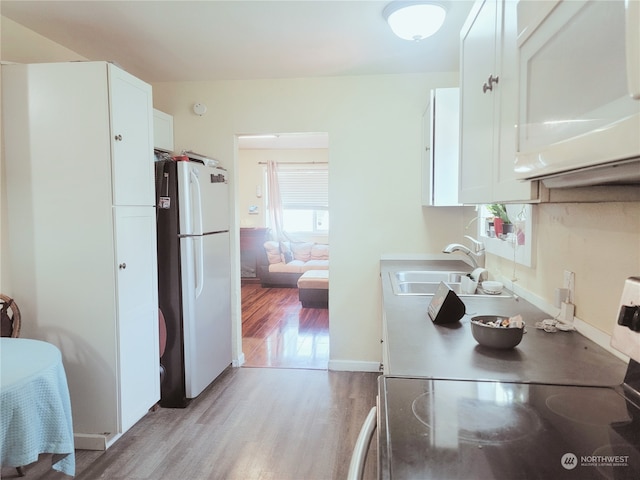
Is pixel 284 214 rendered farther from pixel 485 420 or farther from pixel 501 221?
pixel 485 420

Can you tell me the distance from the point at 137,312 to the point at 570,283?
2185mm

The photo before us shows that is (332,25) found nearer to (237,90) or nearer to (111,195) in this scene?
(237,90)

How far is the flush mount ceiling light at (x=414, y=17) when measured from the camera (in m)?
2.00

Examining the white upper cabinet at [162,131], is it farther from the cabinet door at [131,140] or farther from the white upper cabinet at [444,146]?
the white upper cabinet at [444,146]

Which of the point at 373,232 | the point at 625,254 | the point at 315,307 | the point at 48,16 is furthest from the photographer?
the point at 315,307

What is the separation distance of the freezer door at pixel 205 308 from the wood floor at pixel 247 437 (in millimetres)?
192

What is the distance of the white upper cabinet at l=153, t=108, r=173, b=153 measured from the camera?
3059mm

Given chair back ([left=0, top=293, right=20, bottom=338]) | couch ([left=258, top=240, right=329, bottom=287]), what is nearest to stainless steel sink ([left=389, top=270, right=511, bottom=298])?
chair back ([left=0, top=293, right=20, bottom=338])

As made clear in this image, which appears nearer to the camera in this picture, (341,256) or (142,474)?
(142,474)

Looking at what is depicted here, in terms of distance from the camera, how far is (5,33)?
7.29 ft

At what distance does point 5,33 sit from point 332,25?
1824 mm

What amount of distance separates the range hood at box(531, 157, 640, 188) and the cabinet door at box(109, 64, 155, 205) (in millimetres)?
2027

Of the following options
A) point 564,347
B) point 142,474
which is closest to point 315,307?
point 142,474

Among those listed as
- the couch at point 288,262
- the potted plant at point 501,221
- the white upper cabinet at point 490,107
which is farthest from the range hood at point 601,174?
the couch at point 288,262
